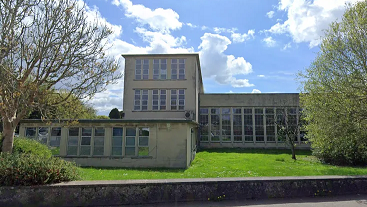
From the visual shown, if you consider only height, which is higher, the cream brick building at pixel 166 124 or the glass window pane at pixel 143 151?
the cream brick building at pixel 166 124

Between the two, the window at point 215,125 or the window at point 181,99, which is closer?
the window at point 181,99

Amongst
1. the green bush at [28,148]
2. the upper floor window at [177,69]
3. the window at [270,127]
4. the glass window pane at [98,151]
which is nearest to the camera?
the green bush at [28,148]

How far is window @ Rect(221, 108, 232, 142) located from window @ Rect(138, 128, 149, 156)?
16.3 metres

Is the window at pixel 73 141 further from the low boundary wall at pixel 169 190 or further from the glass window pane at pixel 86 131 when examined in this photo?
the low boundary wall at pixel 169 190

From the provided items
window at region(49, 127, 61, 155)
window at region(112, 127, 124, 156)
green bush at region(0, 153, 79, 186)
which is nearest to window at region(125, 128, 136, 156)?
window at region(112, 127, 124, 156)

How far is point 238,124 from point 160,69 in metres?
11.8

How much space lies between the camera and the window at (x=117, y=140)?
54.2 ft

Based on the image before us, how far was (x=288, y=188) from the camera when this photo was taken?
282 inches

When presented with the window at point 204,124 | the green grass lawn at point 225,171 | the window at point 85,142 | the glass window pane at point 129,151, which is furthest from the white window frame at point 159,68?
the green grass lawn at point 225,171

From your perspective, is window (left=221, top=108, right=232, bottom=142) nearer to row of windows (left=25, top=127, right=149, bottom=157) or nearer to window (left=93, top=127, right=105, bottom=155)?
row of windows (left=25, top=127, right=149, bottom=157)

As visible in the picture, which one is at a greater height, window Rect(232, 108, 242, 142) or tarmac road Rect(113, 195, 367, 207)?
window Rect(232, 108, 242, 142)

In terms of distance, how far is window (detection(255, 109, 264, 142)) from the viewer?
102 ft

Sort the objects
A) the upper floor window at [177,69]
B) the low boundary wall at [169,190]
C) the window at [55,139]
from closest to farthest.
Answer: the low boundary wall at [169,190]
the window at [55,139]
the upper floor window at [177,69]

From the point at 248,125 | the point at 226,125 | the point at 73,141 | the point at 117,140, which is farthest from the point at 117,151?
the point at 248,125
